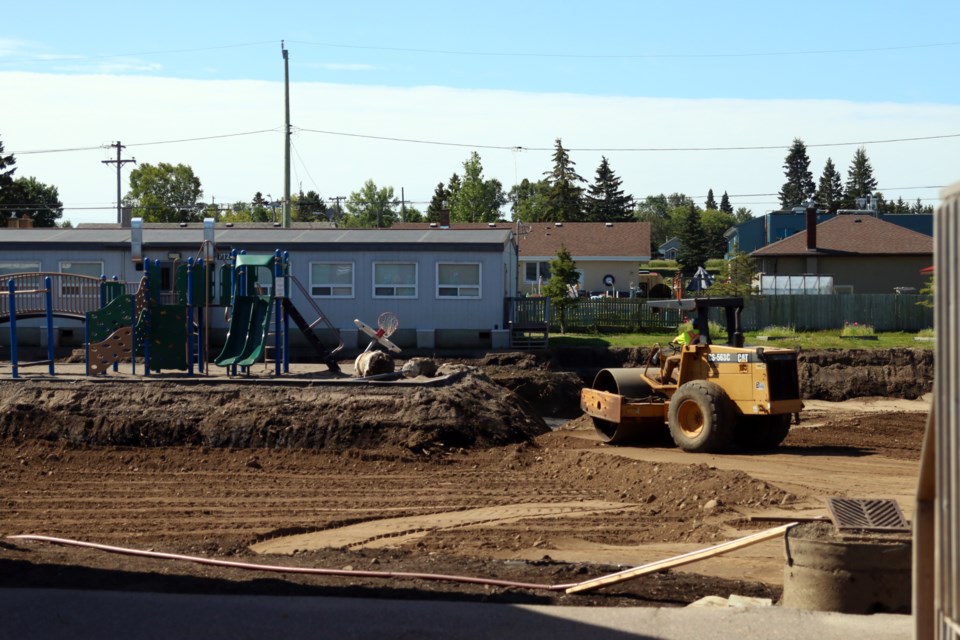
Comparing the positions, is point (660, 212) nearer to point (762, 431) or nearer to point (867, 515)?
point (762, 431)

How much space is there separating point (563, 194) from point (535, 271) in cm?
2947

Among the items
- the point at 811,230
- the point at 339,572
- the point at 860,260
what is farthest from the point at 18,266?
the point at 860,260

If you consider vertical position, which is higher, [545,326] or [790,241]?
[790,241]

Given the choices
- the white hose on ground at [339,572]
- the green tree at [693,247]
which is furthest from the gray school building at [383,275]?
the green tree at [693,247]

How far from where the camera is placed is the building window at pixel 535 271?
2440 inches

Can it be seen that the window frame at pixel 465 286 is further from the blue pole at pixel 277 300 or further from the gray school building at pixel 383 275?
the blue pole at pixel 277 300

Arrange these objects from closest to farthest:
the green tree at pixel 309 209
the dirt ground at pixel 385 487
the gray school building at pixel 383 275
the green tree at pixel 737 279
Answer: the dirt ground at pixel 385 487, the gray school building at pixel 383 275, the green tree at pixel 737 279, the green tree at pixel 309 209

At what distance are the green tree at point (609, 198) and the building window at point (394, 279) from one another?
6865cm

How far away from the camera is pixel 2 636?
6.46 metres

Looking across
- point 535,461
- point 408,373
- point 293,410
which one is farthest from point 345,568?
point 408,373

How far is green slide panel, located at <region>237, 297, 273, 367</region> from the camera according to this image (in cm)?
2152

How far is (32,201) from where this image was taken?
89250 mm

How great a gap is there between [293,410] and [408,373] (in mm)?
3109

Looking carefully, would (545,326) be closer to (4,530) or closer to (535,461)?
(535,461)
